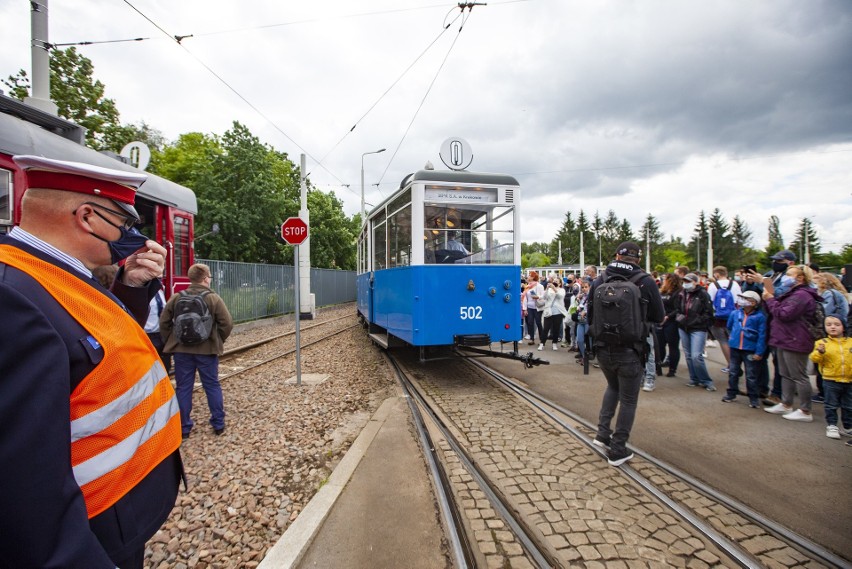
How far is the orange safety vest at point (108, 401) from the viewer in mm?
1151

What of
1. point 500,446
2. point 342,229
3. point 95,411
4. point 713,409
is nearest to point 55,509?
point 95,411

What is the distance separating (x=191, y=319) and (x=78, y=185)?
350cm

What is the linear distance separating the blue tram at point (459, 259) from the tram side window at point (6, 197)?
4660 millimetres

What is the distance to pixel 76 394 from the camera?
114cm

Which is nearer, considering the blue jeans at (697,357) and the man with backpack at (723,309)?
the blue jeans at (697,357)

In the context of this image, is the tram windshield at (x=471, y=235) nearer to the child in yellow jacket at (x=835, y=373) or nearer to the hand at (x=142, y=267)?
the child in yellow jacket at (x=835, y=373)

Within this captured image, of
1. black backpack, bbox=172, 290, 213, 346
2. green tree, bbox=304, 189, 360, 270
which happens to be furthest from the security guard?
green tree, bbox=304, 189, 360, 270

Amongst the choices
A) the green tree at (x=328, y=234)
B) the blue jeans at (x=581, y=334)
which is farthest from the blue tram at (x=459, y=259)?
the green tree at (x=328, y=234)

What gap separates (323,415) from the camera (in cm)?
535

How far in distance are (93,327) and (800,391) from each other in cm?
688

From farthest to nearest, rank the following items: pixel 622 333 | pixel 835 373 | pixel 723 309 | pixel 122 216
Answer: pixel 723 309, pixel 835 373, pixel 622 333, pixel 122 216

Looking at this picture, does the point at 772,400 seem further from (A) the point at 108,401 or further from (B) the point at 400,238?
(A) the point at 108,401

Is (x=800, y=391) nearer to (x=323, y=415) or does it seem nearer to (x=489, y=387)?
(x=489, y=387)

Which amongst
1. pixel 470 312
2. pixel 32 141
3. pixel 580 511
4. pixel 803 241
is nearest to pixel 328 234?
pixel 470 312
